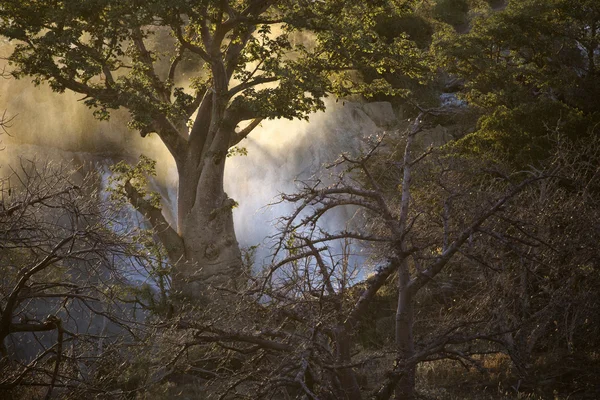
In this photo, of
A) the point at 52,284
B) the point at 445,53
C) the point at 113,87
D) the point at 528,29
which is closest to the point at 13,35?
the point at 113,87

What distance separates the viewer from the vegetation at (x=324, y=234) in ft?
28.7

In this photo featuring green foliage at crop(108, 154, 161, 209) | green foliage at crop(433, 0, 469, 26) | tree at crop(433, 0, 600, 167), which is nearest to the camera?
green foliage at crop(108, 154, 161, 209)

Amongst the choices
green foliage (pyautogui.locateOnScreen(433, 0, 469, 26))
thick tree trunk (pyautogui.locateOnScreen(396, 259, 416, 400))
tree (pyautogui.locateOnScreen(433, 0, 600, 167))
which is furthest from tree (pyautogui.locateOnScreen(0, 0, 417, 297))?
green foliage (pyautogui.locateOnScreen(433, 0, 469, 26))

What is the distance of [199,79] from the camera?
18.4m

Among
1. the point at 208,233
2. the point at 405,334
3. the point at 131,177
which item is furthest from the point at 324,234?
the point at 131,177

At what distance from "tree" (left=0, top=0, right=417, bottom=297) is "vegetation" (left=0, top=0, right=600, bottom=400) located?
5 cm

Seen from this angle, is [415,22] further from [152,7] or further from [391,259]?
[391,259]

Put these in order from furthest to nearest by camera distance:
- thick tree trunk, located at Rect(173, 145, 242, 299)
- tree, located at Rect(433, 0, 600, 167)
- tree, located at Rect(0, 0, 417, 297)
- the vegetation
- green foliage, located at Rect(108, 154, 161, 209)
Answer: tree, located at Rect(433, 0, 600, 167)
green foliage, located at Rect(108, 154, 161, 209)
thick tree trunk, located at Rect(173, 145, 242, 299)
tree, located at Rect(0, 0, 417, 297)
the vegetation

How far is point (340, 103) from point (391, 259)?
24.0m

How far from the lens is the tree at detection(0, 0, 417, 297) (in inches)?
600

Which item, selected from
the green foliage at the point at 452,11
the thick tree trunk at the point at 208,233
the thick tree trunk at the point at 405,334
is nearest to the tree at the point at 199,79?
the thick tree trunk at the point at 208,233

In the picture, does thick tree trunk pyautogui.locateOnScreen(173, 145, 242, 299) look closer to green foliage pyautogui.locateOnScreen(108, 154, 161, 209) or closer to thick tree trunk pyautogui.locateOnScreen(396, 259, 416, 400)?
green foliage pyautogui.locateOnScreen(108, 154, 161, 209)

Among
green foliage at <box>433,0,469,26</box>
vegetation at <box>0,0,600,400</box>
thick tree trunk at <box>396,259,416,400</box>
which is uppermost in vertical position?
green foliage at <box>433,0,469,26</box>

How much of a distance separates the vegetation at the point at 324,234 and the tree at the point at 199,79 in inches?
2.1
